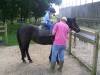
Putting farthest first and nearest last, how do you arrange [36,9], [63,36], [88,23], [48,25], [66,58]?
[36,9], [88,23], [66,58], [48,25], [63,36]

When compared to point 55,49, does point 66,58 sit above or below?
below

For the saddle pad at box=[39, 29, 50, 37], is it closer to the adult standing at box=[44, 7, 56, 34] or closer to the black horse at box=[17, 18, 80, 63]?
the black horse at box=[17, 18, 80, 63]

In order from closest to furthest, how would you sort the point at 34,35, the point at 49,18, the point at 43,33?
1. the point at 49,18
2. the point at 43,33
3. the point at 34,35

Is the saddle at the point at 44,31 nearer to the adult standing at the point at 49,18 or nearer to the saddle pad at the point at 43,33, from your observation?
the saddle pad at the point at 43,33

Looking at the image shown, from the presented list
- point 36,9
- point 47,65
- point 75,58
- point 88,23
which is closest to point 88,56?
point 75,58

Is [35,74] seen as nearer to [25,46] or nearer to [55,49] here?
[55,49]

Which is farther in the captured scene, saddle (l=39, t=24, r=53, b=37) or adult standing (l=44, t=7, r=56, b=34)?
saddle (l=39, t=24, r=53, b=37)

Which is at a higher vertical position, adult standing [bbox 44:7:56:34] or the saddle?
adult standing [bbox 44:7:56:34]

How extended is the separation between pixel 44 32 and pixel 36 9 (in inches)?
800

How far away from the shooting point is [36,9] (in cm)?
2527

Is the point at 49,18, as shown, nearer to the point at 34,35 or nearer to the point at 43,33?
the point at 43,33

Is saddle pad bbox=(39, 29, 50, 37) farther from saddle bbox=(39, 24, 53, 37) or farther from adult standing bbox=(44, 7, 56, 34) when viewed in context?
adult standing bbox=(44, 7, 56, 34)

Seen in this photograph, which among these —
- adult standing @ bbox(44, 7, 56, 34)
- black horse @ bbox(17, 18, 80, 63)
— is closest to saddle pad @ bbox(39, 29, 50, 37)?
black horse @ bbox(17, 18, 80, 63)

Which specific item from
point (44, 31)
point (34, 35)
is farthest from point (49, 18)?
point (34, 35)
